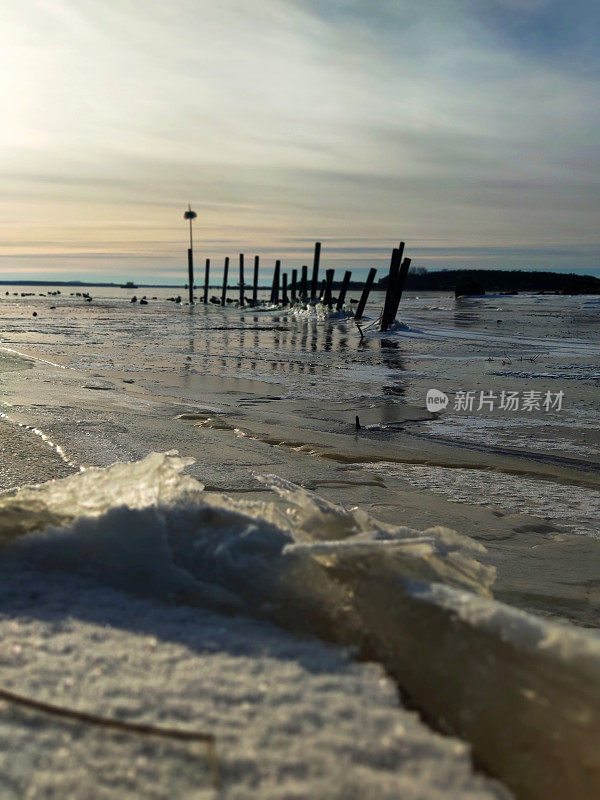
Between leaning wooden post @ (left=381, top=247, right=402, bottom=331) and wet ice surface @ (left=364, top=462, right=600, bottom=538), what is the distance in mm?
15754

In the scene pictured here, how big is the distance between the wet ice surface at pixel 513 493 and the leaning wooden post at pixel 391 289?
15754 millimetres

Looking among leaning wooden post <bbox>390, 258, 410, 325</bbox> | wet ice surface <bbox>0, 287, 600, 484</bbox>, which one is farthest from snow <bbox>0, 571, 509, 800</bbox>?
leaning wooden post <bbox>390, 258, 410, 325</bbox>

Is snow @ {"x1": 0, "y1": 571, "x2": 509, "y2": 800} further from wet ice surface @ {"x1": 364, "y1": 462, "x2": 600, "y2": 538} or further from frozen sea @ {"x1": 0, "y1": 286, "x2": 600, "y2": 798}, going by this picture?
wet ice surface @ {"x1": 364, "y1": 462, "x2": 600, "y2": 538}

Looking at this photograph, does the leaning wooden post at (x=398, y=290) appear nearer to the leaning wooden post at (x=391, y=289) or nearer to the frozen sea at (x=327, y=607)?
the leaning wooden post at (x=391, y=289)

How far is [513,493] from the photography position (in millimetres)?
3793

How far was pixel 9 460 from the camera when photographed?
3791mm

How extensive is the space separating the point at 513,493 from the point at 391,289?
1750 centimetres

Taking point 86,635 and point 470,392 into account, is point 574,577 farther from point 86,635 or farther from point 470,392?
point 470,392

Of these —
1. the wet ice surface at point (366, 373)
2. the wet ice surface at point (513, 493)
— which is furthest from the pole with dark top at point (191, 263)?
the wet ice surface at point (513, 493)

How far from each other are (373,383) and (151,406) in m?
3.26

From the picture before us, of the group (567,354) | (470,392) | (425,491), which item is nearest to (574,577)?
(425,491)

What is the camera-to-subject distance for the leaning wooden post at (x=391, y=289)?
2018 cm

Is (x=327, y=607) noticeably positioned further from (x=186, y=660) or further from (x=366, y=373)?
(x=366, y=373)

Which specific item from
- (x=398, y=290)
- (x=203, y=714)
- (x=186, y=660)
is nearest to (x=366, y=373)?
(x=186, y=660)
